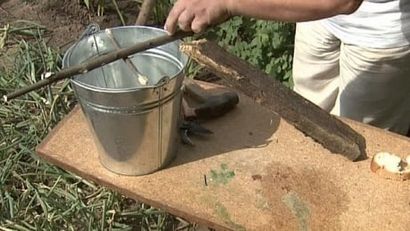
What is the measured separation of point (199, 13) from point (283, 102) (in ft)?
1.58

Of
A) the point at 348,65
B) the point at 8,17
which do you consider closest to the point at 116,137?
the point at 348,65

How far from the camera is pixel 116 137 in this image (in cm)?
251

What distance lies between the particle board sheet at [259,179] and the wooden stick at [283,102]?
56mm

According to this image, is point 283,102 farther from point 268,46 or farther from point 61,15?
point 61,15

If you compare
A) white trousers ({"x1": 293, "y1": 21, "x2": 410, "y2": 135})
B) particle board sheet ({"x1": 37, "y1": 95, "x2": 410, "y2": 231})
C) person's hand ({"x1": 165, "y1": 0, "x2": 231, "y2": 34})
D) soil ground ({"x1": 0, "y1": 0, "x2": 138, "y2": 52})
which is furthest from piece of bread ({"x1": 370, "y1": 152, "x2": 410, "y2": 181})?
soil ground ({"x1": 0, "y1": 0, "x2": 138, "y2": 52})

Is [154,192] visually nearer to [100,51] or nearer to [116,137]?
[116,137]

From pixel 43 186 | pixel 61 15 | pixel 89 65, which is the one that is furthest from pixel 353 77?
pixel 61 15

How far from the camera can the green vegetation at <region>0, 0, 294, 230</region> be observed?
319 cm

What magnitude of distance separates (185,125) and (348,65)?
2.05 ft

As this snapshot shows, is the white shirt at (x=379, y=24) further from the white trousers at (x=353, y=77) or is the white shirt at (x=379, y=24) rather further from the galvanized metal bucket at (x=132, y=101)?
the galvanized metal bucket at (x=132, y=101)

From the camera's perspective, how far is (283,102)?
8.57 ft

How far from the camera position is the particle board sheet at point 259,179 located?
95.4 inches

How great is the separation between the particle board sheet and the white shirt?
11.6 inches

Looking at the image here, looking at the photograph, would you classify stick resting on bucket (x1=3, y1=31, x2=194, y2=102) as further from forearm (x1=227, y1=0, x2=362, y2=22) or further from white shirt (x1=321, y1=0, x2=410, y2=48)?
white shirt (x1=321, y1=0, x2=410, y2=48)
